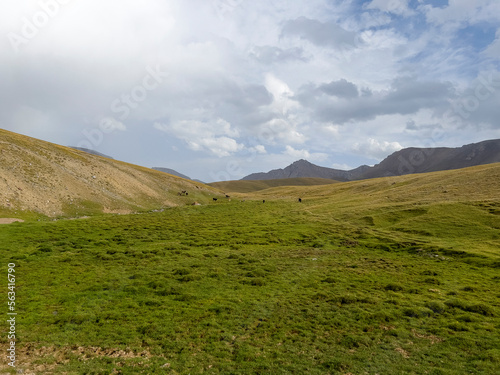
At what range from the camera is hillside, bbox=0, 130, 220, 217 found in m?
53.0

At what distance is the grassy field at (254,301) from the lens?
49.1ft

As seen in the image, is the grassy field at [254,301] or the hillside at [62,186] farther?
the hillside at [62,186]

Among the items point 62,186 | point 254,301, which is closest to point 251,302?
point 254,301

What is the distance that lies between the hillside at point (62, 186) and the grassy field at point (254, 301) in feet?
42.2

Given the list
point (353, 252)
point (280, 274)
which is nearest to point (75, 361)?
point (280, 274)

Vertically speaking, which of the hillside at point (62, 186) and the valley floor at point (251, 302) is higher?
the hillside at point (62, 186)

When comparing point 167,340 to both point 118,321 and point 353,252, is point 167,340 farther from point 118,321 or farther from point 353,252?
point 353,252

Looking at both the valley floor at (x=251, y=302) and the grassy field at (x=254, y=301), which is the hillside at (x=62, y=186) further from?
the valley floor at (x=251, y=302)

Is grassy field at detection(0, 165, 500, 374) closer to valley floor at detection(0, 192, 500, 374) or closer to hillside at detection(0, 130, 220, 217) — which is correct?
valley floor at detection(0, 192, 500, 374)

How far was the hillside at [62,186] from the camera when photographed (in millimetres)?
52969

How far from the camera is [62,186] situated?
64.6m

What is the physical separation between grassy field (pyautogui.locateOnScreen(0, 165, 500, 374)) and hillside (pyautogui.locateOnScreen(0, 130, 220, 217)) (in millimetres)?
12876

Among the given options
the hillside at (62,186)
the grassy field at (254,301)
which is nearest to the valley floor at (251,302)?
the grassy field at (254,301)

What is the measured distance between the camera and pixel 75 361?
14164 millimetres
